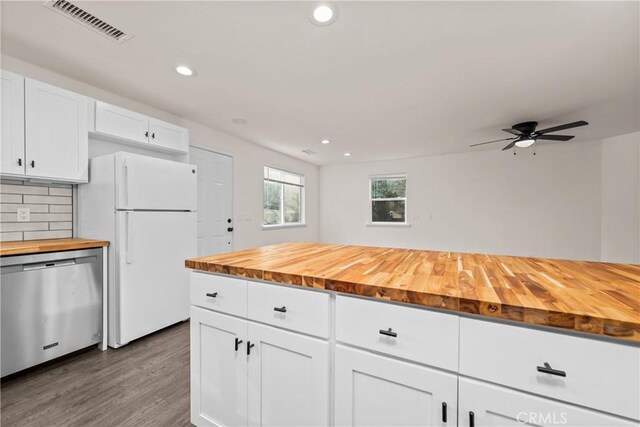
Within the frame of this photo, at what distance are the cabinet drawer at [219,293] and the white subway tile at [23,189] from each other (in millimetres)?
2136

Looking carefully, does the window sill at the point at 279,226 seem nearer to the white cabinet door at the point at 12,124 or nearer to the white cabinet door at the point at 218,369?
the white cabinet door at the point at 12,124

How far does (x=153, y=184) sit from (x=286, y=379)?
233cm

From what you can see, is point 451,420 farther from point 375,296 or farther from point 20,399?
point 20,399

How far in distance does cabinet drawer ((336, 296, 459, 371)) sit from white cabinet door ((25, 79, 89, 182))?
2714 mm

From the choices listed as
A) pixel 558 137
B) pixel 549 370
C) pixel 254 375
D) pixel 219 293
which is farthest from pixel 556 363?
pixel 558 137

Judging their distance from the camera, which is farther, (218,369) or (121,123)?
(121,123)

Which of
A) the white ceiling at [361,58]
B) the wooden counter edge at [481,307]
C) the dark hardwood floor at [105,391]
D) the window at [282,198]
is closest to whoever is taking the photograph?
the wooden counter edge at [481,307]

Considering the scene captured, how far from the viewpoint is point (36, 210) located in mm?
2396

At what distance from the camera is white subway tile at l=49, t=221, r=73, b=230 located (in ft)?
8.24

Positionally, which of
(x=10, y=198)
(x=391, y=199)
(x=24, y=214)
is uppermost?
(x=391, y=199)

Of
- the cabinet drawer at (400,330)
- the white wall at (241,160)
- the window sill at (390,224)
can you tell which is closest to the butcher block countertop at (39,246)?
the white wall at (241,160)

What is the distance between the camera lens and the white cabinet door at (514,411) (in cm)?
71

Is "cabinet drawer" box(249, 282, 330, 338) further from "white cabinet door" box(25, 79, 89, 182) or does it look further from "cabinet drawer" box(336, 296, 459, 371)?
"white cabinet door" box(25, 79, 89, 182)

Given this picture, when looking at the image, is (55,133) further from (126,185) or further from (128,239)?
(128,239)
